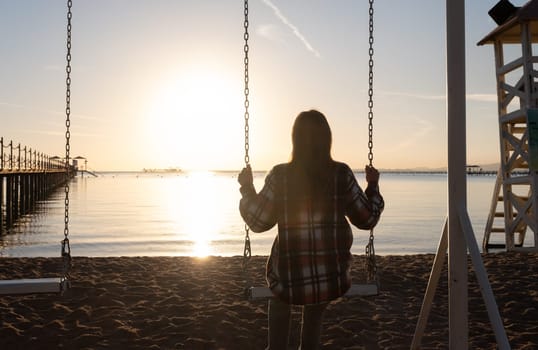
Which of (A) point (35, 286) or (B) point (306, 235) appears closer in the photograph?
(B) point (306, 235)

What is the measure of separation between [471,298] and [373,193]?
15.6ft

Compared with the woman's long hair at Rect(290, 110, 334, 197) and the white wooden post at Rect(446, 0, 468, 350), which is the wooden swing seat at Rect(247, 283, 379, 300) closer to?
the white wooden post at Rect(446, 0, 468, 350)

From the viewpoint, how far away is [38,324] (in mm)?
5656

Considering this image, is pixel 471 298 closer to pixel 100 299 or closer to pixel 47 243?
pixel 100 299

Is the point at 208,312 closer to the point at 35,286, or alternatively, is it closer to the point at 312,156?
the point at 35,286

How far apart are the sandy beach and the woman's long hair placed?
287 centimetres

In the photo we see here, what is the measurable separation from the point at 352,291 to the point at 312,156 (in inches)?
83.0

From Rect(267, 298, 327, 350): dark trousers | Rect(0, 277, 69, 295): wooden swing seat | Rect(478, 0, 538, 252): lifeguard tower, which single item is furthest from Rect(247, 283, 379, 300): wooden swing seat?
Rect(478, 0, 538, 252): lifeguard tower

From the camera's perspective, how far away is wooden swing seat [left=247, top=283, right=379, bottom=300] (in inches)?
169

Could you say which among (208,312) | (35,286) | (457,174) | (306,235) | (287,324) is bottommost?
(208,312)

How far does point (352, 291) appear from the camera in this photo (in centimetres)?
437

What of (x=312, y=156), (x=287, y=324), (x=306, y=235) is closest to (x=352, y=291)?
(x=287, y=324)

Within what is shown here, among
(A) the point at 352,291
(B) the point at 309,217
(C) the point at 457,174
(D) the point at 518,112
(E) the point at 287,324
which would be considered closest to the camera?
(B) the point at 309,217

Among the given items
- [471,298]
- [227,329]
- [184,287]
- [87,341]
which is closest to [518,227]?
[471,298]
